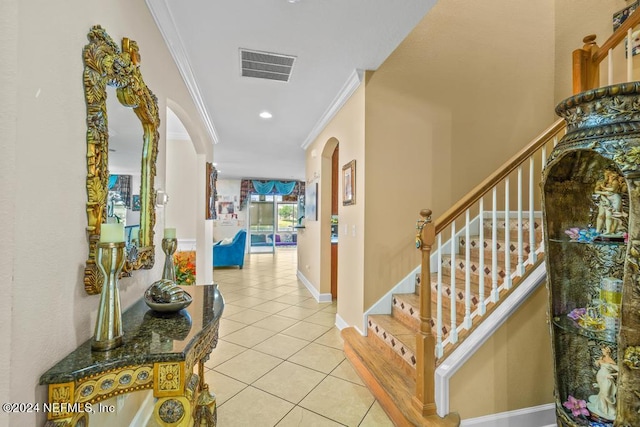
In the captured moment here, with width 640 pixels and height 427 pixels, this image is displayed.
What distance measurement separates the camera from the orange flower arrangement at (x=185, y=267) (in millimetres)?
3961

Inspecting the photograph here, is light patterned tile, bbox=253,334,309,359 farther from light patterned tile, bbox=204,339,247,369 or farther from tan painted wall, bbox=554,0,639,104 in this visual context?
tan painted wall, bbox=554,0,639,104

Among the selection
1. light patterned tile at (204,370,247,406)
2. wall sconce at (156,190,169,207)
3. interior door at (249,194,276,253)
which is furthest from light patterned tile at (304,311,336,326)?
interior door at (249,194,276,253)

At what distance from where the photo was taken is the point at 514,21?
3178 mm

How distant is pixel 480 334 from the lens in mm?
1756

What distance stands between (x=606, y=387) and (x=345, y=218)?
7.72ft

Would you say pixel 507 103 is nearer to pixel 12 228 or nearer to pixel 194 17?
pixel 194 17

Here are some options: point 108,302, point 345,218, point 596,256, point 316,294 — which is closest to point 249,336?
point 316,294

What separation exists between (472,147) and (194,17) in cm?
275

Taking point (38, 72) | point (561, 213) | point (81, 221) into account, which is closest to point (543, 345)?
point (561, 213)

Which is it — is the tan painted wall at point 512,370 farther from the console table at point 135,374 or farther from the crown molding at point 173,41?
the crown molding at point 173,41

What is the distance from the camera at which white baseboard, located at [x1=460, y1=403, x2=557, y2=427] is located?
1758 millimetres

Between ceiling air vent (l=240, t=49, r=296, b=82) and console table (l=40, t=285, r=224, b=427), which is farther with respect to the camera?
ceiling air vent (l=240, t=49, r=296, b=82)

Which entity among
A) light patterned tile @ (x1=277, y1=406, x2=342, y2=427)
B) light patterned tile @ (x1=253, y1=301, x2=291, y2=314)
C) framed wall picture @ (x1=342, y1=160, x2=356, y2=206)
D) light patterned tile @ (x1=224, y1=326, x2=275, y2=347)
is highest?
framed wall picture @ (x1=342, y1=160, x2=356, y2=206)

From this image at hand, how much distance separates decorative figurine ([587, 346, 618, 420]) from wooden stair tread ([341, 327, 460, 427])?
2.14 ft
